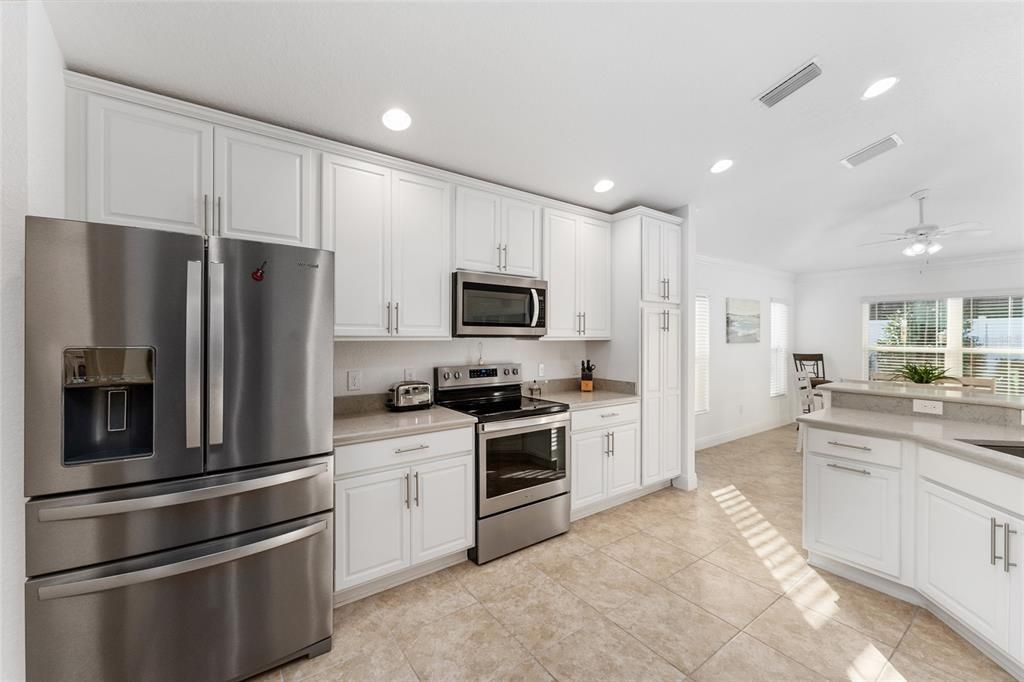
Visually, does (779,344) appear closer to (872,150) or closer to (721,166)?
(872,150)

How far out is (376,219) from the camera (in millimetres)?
2566

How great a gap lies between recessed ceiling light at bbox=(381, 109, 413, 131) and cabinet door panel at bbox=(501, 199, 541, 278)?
3.26 ft

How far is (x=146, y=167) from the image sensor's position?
6.27 ft

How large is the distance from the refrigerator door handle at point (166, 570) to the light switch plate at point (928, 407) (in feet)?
12.2

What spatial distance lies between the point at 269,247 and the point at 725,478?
4.56m

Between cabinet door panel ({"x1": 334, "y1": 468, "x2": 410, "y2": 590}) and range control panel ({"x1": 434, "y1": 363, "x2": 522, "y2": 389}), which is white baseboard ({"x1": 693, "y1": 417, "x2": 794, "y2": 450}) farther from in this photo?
cabinet door panel ({"x1": 334, "y1": 468, "x2": 410, "y2": 590})

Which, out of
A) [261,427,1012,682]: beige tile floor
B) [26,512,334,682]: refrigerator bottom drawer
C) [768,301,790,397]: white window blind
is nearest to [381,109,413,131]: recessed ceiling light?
[26,512,334,682]: refrigerator bottom drawer

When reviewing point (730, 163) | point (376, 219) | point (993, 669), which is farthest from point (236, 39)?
point (993, 669)

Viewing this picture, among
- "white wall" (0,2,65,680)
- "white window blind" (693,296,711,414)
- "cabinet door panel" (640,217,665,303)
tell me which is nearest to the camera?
"white wall" (0,2,65,680)

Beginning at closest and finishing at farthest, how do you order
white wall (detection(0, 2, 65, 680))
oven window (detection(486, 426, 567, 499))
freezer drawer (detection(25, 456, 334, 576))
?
white wall (detection(0, 2, 65, 680)), freezer drawer (detection(25, 456, 334, 576)), oven window (detection(486, 426, 567, 499))

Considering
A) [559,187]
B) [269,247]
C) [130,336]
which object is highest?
[559,187]

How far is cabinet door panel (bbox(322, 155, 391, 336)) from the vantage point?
2.41 m

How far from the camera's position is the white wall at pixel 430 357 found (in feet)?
9.18

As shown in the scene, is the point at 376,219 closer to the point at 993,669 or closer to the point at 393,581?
the point at 393,581
